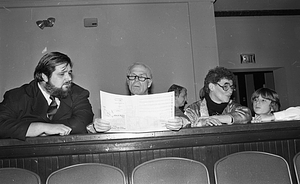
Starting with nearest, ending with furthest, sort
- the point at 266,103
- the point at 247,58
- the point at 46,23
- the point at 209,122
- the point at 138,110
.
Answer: the point at 138,110 < the point at 209,122 < the point at 266,103 < the point at 46,23 < the point at 247,58

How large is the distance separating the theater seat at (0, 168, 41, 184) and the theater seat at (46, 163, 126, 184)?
84 mm

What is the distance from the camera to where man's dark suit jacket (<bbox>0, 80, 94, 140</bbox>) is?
2469 mm

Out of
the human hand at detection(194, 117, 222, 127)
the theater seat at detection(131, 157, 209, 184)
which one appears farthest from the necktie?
the human hand at detection(194, 117, 222, 127)

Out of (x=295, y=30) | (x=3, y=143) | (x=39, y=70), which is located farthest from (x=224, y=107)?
(x=295, y=30)

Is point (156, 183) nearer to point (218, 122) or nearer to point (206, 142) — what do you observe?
point (206, 142)

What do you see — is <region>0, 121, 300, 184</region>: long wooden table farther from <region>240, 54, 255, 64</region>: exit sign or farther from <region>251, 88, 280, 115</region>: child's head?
<region>240, 54, 255, 64</region>: exit sign

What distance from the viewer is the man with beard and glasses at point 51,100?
250cm

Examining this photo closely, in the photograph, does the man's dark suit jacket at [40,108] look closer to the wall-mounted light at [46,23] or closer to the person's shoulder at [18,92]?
the person's shoulder at [18,92]

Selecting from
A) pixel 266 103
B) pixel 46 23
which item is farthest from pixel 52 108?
pixel 46 23

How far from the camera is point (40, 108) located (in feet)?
8.44

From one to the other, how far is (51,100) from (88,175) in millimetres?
968

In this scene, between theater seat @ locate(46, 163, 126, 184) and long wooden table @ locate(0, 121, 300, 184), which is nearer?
theater seat @ locate(46, 163, 126, 184)

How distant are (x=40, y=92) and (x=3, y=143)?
24.7 inches

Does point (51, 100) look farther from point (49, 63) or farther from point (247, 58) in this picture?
point (247, 58)
